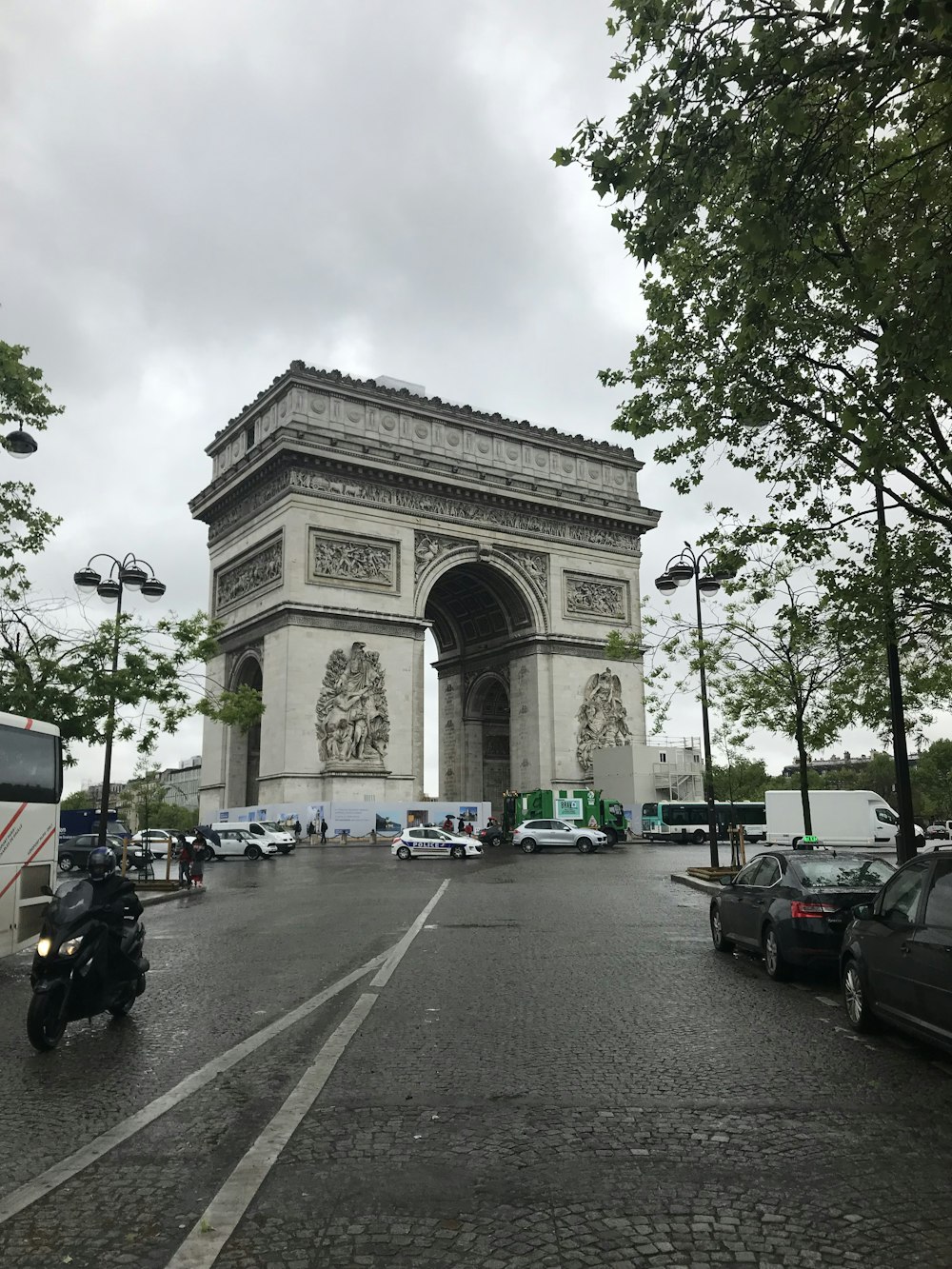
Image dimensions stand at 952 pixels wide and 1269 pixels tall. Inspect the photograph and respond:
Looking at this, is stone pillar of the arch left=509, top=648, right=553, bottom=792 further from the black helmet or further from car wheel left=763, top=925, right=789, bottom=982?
the black helmet

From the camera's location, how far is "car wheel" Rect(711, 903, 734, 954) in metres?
11.9

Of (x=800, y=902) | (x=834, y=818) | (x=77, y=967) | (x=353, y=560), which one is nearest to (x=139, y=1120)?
(x=77, y=967)

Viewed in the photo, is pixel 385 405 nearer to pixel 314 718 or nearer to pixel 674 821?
pixel 314 718

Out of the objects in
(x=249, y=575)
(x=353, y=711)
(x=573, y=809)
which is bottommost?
(x=573, y=809)

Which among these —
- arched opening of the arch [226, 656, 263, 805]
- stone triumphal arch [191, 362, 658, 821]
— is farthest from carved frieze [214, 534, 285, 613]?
arched opening of the arch [226, 656, 263, 805]

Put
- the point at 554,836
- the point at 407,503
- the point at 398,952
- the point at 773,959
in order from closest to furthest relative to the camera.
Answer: the point at 773,959 → the point at 398,952 → the point at 554,836 → the point at 407,503

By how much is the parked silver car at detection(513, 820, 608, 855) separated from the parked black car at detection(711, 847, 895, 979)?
31.2m

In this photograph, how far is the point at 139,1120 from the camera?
517 centimetres

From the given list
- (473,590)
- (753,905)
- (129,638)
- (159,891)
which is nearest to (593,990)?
(753,905)

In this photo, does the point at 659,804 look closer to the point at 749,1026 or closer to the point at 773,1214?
the point at 749,1026

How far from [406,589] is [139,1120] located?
144ft

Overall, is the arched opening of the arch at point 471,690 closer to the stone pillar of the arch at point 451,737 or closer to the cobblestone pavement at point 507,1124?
the stone pillar of the arch at point 451,737

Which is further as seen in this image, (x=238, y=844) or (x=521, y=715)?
(x=521, y=715)

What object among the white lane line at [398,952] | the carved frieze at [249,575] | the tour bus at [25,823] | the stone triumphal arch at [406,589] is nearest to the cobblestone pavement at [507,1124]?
the white lane line at [398,952]
